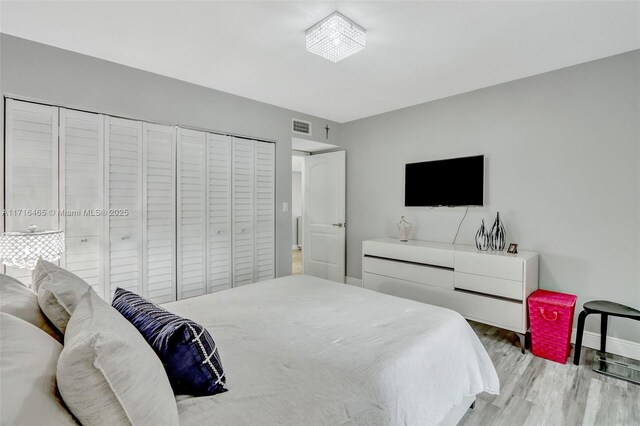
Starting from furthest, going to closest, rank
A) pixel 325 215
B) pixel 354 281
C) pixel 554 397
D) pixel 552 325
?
pixel 325 215, pixel 354 281, pixel 552 325, pixel 554 397

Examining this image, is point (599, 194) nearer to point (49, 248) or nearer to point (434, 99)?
point (434, 99)

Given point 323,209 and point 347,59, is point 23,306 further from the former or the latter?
point 323,209

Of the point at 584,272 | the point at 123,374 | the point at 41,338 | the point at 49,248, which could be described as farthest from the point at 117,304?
the point at 584,272

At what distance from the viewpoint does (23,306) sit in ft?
3.65

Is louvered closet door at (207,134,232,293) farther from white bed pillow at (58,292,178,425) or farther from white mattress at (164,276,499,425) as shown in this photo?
white bed pillow at (58,292,178,425)

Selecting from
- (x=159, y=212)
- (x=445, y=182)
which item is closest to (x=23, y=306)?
(x=159, y=212)

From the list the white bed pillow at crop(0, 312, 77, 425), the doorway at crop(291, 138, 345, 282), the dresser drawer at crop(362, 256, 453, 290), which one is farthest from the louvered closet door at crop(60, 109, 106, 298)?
the dresser drawer at crop(362, 256, 453, 290)

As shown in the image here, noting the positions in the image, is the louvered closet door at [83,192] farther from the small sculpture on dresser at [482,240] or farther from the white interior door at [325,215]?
the small sculpture on dresser at [482,240]

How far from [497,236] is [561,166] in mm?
830

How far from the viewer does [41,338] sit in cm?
87

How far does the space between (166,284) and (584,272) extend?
3833 millimetres

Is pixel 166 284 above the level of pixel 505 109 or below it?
below

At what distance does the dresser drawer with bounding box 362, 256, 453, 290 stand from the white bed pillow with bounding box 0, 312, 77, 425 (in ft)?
10.0

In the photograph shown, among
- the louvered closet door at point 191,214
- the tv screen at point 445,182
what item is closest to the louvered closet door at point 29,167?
the louvered closet door at point 191,214
